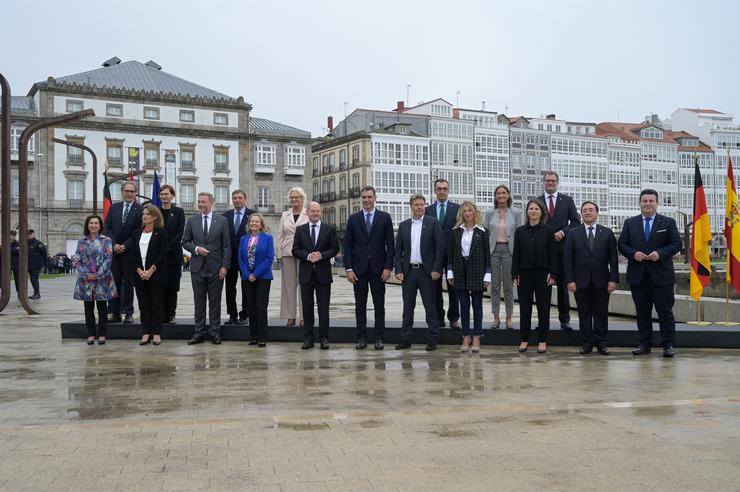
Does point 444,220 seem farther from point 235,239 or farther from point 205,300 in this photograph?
→ point 205,300

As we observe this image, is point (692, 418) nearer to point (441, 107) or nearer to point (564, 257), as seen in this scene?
Answer: point (564, 257)

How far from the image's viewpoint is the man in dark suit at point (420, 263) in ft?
35.5

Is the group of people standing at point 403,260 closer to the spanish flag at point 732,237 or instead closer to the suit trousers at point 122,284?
the suit trousers at point 122,284

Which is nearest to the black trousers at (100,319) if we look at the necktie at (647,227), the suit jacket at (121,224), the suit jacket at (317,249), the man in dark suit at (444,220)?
the suit jacket at (121,224)

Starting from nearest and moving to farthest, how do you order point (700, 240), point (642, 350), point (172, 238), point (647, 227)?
point (642, 350) → point (647, 227) → point (172, 238) → point (700, 240)

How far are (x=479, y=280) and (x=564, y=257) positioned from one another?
1.36m

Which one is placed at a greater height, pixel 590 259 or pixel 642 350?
pixel 590 259

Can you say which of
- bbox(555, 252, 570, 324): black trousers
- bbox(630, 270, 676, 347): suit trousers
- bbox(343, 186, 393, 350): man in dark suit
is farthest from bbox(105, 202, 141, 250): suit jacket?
bbox(630, 270, 676, 347): suit trousers

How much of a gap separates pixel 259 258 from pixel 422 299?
7.84ft

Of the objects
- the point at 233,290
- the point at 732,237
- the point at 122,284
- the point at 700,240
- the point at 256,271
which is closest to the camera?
the point at 256,271

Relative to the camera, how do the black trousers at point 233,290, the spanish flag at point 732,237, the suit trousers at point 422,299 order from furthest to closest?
the spanish flag at point 732,237, the black trousers at point 233,290, the suit trousers at point 422,299

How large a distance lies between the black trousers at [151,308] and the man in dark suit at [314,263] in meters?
2.07

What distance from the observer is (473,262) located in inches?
417

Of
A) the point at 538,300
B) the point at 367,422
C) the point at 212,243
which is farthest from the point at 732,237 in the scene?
the point at 367,422
